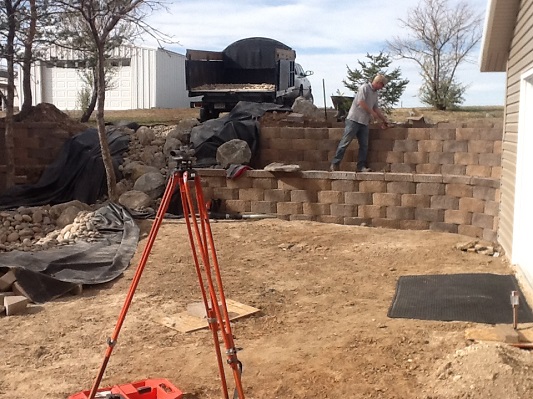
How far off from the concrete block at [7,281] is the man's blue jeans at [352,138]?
537 centimetres

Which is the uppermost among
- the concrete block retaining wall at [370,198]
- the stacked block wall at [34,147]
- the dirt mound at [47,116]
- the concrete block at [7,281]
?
the dirt mound at [47,116]

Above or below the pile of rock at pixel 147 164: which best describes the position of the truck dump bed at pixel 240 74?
above

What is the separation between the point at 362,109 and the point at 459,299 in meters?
4.71

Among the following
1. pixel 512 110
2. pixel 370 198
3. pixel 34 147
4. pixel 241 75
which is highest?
pixel 241 75

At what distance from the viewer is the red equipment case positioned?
142 inches

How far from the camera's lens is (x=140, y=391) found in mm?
3701

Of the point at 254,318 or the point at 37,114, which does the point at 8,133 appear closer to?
the point at 37,114

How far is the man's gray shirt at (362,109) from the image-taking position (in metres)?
9.59

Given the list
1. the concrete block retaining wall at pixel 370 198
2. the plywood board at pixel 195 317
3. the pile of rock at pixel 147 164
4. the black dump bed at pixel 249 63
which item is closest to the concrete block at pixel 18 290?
the plywood board at pixel 195 317

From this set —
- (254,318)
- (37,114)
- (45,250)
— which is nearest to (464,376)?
(254,318)

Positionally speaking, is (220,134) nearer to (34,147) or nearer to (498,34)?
(34,147)

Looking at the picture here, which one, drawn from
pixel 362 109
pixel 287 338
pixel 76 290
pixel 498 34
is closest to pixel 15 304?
pixel 76 290

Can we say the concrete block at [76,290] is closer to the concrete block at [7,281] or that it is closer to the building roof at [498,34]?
the concrete block at [7,281]

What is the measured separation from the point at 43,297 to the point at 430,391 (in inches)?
153
